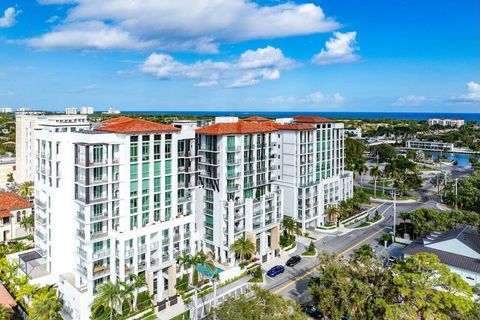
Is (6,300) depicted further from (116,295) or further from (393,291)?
(393,291)

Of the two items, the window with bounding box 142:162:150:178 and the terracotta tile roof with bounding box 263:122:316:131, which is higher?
the terracotta tile roof with bounding box 263:122:316:131

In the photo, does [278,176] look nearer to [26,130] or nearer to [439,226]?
[439,226]

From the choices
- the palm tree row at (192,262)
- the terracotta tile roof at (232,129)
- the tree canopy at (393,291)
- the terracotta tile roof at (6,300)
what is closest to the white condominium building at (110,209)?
the palm tree row at (192,262)

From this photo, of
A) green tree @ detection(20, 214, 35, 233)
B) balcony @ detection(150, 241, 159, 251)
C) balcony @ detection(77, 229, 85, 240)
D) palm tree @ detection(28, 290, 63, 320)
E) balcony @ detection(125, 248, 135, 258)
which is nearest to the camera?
palm tree @ detection(28, 290, 63, 320)

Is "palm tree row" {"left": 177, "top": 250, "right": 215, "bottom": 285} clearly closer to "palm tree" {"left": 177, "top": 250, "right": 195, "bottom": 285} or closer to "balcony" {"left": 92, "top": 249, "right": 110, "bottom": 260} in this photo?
"palm tree" {"left": 177, "top": 250, "right": 195, "bottom": 285}

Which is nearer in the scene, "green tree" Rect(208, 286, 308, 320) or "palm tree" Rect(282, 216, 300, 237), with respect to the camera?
"green tree" Rect(208, 286, 308, 320)

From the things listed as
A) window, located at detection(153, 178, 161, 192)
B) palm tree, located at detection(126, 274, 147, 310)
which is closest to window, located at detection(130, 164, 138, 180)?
window, located at detection(153, 178, 161, 192)

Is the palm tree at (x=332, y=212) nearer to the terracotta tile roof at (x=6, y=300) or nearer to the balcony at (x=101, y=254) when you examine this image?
the balcony at (x=101, y=254)
